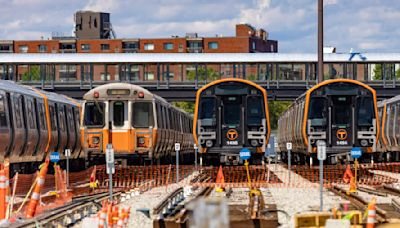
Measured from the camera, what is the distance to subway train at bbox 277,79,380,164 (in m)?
30.3

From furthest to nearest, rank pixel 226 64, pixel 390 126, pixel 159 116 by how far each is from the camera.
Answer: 1. pixel 226 64
2. pixel 390 126
3. pixel 159 116

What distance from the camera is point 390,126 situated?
39875mm

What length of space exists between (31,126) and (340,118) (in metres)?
10.6

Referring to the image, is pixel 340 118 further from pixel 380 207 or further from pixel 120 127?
pixel 380 207

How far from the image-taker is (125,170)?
2912cm

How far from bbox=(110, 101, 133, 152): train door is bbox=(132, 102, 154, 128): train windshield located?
31cm

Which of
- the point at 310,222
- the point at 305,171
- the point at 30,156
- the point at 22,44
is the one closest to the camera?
the point at 310,222

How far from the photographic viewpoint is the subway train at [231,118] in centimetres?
2931

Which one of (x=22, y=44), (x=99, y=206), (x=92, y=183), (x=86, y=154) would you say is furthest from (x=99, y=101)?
(x=22, y=44)

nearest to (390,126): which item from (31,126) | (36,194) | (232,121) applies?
(232,121)

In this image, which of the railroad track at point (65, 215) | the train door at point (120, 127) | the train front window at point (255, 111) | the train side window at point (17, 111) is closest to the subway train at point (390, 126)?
the train front window at point (255, 111)

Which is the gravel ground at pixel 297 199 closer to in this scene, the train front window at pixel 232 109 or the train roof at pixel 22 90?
the train front window at pixel 232 109

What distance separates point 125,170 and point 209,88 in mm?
3805

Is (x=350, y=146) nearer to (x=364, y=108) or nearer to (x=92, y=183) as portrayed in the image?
(x=364, y=108)
